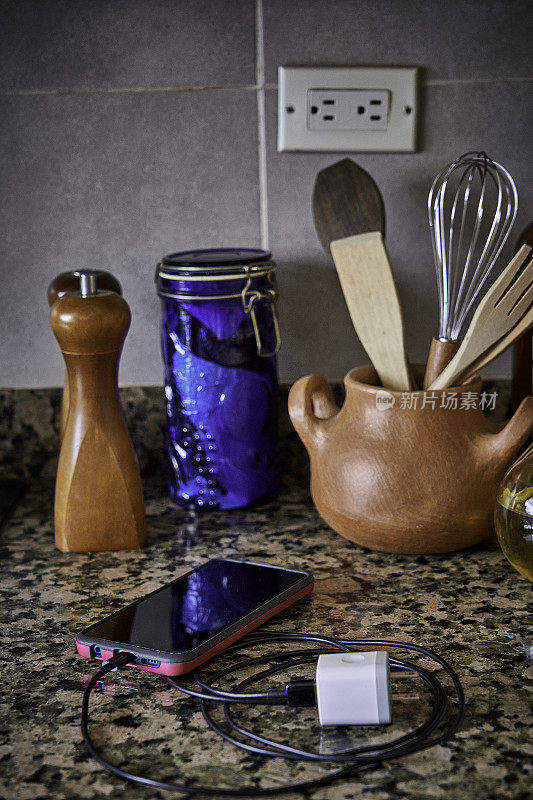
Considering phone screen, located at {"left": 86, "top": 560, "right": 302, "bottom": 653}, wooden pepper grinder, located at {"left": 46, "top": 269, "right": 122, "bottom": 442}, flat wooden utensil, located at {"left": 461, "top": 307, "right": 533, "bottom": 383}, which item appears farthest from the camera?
wooden pepper grinder, located at {"left": 46, "top": 269, "right": 122, "bottom": 442}

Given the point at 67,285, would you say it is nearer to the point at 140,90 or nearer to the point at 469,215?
the point at 140,90

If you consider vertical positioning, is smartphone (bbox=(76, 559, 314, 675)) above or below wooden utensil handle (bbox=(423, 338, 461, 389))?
below

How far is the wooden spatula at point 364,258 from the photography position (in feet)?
2.17

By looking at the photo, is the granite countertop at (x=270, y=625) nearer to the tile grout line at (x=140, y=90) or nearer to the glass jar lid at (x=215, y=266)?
the glass jar lid at (x=215, y=266)

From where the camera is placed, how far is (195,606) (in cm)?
56

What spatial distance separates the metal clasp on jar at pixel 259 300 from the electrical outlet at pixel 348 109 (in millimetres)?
160

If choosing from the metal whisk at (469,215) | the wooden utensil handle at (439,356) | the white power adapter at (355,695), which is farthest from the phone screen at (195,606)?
the metal whisk at (469,215)

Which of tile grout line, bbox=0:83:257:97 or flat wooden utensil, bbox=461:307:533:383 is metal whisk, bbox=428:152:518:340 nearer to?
flat wooden utensil, bbox=461:307:533:383

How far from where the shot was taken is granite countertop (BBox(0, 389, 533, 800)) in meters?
0.41

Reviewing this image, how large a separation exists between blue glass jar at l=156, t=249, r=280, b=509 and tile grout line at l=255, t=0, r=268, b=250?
0.05 metres

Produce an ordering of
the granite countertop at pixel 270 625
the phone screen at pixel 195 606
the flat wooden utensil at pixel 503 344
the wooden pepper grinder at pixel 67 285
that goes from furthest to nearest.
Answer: the wooden pepper grinder at pixel 67 285, the flat wooden utensil at pixel 503 344, the phone screen at pixel 195 606, the granite countertop at pixel 270 625

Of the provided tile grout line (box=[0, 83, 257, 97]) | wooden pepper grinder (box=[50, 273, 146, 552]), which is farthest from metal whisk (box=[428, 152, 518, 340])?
wooden pepper grinder (box=[50, 273, 146, 552])

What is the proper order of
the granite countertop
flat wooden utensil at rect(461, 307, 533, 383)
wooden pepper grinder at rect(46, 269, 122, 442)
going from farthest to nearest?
wooden pepper grinder at rect(46, 269, 122, 442)
flat wooden utensil at rect(461, 307, 533, 383)
the granite countertop

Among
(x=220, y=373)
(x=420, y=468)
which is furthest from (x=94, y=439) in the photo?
(x=420, y=468)
